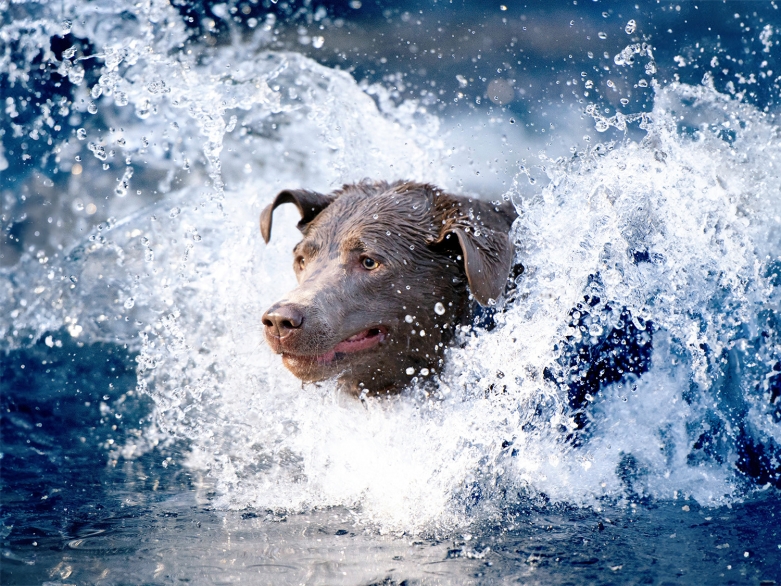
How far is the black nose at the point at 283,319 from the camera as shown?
3364 millimetres

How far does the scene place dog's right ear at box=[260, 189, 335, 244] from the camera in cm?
443

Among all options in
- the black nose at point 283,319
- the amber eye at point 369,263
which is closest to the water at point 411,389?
the amber eye at point 369,263

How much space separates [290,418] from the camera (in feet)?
14.7

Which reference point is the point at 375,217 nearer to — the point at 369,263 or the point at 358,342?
the point at 369,263

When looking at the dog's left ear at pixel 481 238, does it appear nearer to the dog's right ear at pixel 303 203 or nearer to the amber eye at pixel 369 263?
the amber eye at pixel 369 263

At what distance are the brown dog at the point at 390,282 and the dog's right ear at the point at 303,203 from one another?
0.26 m

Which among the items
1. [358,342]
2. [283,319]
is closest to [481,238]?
[358,342]

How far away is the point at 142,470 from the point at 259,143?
5.16 meters

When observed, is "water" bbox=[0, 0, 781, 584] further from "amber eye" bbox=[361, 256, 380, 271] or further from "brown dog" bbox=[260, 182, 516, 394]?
"amber eye" bbox=[361, 256, 380, 271]

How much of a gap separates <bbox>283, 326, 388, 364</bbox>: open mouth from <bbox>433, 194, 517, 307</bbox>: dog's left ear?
56cm

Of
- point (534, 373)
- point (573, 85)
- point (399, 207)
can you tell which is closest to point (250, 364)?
point (399, 207)

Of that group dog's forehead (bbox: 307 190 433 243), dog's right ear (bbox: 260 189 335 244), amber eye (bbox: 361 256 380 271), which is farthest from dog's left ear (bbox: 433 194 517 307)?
dog's right ear (bbox: 260 189 335 244)

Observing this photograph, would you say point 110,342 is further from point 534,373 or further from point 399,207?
point 534,373

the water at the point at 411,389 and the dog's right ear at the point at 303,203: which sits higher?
the dog's right ear at the point at 303,203
